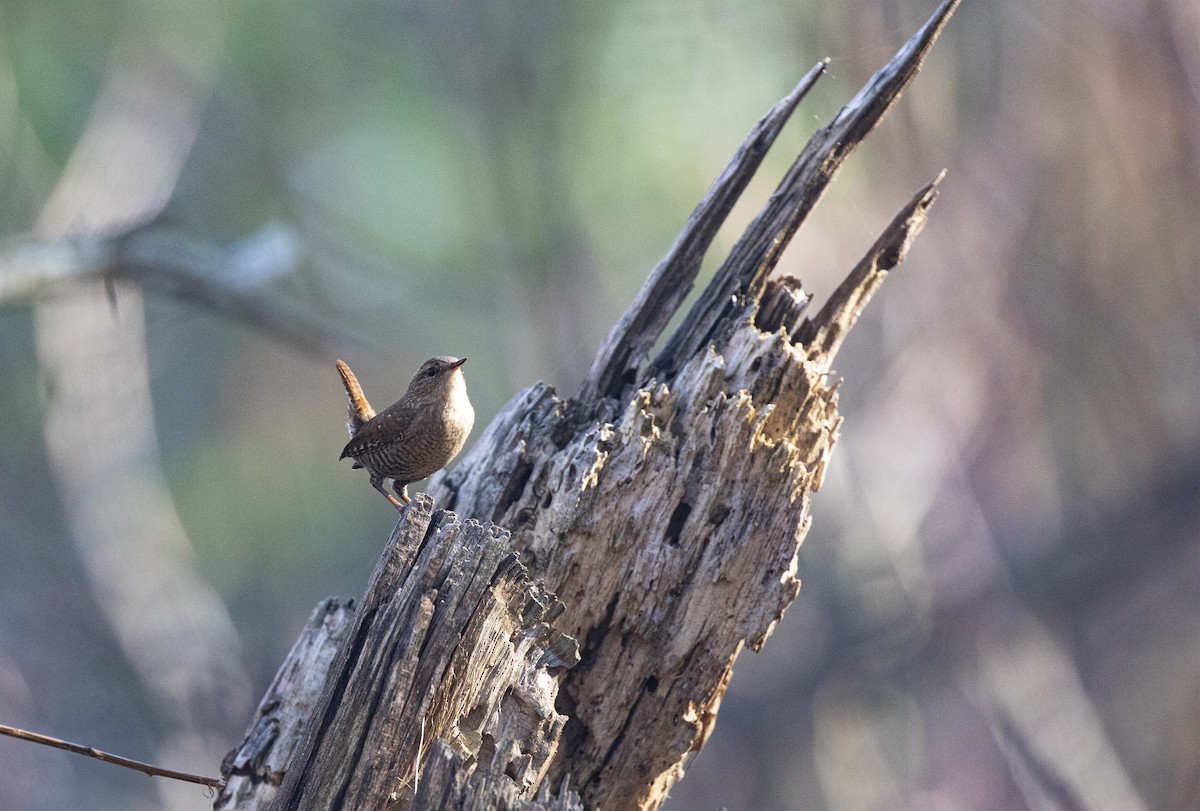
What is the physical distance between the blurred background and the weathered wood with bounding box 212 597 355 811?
3997 millimetres

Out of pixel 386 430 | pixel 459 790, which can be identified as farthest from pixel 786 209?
pixel 459 790

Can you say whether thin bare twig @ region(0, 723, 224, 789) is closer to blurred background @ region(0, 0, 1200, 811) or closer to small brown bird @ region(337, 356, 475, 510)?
small brown bird @ region(337, 356, 475, 510)

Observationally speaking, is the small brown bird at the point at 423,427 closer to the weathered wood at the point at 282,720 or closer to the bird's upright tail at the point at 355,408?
the bird's upright tail at the point at 355,408

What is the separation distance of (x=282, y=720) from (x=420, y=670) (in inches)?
37.8

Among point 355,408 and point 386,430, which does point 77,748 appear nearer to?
point 386,430

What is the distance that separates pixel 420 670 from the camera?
7.27 feet

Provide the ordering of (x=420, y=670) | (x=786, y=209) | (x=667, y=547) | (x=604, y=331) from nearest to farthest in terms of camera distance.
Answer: (x=420, y=670) < (x=667, y=547) < (x=786, y=209) < (x=604, y=331)

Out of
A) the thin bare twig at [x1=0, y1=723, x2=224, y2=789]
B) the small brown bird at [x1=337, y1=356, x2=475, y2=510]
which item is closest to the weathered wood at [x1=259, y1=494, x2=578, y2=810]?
the thin bare twig at [x1=0, y1=723, x2=224, y2=789]

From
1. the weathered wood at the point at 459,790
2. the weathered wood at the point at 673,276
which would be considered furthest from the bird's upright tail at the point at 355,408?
the weathered wood at the point at 459,790

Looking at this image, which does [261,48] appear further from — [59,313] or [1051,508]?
[1051,508]

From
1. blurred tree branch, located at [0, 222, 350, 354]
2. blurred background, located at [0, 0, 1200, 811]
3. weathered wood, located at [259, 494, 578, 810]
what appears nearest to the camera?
weathered wood, located at [259, 494, 578, 810]

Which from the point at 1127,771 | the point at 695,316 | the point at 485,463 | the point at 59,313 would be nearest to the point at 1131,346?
the point at 1127,771

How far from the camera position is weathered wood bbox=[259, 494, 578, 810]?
2.18 m

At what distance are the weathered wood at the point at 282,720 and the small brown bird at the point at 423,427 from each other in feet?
2.30
